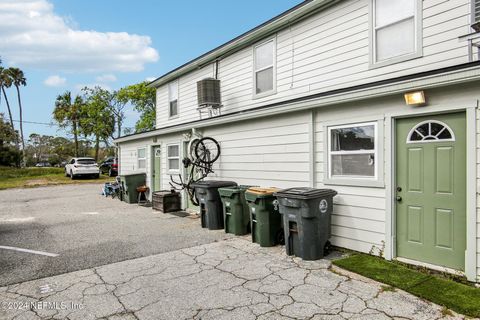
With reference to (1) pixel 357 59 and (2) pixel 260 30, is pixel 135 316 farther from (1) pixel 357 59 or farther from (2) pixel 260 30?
(2) pixel 260 30

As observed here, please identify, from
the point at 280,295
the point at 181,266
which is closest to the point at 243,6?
the point at 181,266

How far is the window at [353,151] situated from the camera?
5.14 meters

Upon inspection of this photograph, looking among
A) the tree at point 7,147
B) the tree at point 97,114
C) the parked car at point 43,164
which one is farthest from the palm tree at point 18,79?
the parked car at point 43,164

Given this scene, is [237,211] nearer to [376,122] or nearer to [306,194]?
[306,194]

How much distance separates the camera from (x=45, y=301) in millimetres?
3703

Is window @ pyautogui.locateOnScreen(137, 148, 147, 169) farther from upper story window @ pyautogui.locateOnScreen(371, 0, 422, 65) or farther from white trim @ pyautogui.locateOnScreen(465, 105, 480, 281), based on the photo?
white trim @ pyautogui.locateOnScreen(465, 105, 480, 281)

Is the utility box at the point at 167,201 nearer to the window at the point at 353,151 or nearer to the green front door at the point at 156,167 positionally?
the green front door at the point at 156,167

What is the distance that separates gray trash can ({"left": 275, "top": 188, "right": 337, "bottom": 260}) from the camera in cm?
498

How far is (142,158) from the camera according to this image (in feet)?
43.9

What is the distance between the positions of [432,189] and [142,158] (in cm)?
1115

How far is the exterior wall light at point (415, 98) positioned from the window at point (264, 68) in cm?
408

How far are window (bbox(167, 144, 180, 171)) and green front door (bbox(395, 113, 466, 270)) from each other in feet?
24.4

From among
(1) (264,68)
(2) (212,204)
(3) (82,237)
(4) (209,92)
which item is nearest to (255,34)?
(1) (264,68)

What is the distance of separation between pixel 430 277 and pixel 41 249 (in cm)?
629
